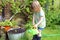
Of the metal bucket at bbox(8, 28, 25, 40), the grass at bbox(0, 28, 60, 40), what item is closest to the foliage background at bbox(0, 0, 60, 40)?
the grass at bbox(0, 28, 60, 40)

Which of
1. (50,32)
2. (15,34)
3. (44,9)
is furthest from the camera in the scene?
(44,9)

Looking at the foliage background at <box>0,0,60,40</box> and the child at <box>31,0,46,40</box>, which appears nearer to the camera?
the child at <box>31,0,46,40</box>

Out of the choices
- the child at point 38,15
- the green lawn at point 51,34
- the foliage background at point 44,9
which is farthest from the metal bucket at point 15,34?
the foliage background at point 44,9

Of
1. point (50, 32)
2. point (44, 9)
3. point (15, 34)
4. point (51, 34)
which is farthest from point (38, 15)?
point (44, 9)

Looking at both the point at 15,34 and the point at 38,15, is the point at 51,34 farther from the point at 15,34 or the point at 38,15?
the point at 38,15

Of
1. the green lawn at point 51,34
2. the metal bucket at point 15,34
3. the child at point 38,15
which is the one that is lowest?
the green lawn at point 51,34

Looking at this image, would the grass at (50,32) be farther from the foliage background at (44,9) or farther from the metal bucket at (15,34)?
the metal bucket at (15,34)

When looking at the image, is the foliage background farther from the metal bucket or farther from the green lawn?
the metal bucket

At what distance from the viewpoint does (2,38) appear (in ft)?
22.4

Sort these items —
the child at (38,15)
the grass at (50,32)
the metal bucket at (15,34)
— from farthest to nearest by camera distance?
the grass at (50,32) → the metal bucket at (15,34) → the child at (38,15)

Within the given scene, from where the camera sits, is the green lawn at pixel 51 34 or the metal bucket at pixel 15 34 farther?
the green lawn at pixel 51 34

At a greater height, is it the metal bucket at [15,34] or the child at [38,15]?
the child at [38,15]

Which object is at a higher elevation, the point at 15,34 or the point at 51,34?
the point at 15,34

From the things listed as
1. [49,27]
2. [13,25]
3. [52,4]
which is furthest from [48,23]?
[13,25]
